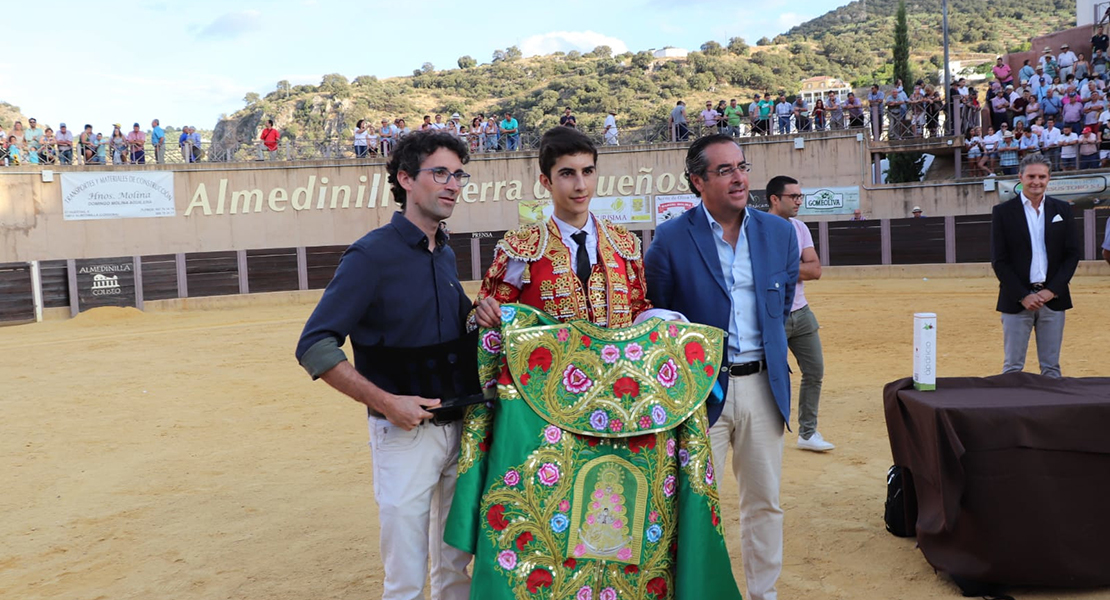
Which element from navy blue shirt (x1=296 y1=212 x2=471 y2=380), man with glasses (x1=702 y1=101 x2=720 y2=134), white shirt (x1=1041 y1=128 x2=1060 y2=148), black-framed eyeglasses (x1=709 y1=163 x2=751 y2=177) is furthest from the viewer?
man with glasses (x1=702 y1=101 x2=720 y2=134)

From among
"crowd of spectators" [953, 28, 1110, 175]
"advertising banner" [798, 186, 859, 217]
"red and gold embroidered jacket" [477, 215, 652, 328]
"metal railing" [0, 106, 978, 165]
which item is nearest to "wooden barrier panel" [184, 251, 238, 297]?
"metal railing" [0, 106, 978, 165]

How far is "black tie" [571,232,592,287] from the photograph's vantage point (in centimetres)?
283

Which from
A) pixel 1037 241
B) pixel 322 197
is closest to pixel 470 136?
pixel 322 197

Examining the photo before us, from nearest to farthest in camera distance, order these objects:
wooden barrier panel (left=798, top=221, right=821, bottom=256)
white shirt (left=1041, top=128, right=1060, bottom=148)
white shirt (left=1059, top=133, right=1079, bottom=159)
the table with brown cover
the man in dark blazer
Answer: the table with brown cover → the man in dark blazer → white shirt (left=1059, top=133, right=1079, bottom=159) → white shirt (left=1041, top=128, right=1060, bottom=148) → wooden barrier panel (left=798, top=221, right=821, bottom=256)

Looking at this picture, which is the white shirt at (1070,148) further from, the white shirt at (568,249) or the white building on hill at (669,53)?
the white building on hill at (669,53)

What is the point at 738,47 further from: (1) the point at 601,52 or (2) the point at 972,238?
(2) the point at 972,238

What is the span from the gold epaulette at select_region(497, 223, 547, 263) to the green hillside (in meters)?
41.8

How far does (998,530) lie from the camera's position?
334 cm

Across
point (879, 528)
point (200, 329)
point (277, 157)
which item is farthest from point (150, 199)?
point (879, 528)

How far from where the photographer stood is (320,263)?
20031 millimetres

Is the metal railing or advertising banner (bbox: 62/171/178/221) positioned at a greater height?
the metal railing

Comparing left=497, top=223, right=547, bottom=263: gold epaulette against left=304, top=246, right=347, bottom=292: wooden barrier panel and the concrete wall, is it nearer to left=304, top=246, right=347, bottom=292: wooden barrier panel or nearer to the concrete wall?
left=304, top=246, right=347, bottom=292: wooden barrier panel

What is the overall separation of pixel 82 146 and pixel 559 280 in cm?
1878

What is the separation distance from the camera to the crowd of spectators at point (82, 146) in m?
18.4
